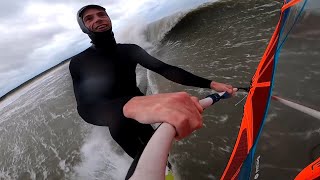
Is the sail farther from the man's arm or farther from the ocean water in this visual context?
the man's arm

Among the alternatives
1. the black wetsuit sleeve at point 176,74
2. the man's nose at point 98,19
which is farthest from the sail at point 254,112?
the man's nose at point 98,19

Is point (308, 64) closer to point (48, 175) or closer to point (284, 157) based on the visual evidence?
point (284, 157)

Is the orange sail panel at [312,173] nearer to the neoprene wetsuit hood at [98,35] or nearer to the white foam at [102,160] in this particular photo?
the neoprene wetsuit hood at [98,35]

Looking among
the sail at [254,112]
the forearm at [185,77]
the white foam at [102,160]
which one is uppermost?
the forearm at [185,77]

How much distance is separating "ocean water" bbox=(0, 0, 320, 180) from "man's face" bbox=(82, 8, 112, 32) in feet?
8.95

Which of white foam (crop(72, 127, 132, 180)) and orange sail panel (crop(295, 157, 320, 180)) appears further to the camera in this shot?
white foam (crop(72, 127, 132, 180))

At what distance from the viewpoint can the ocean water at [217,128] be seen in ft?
13.4

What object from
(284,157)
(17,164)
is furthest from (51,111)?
(284,157)

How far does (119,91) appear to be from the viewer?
288 centimetres

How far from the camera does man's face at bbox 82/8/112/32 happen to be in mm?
A: 2785

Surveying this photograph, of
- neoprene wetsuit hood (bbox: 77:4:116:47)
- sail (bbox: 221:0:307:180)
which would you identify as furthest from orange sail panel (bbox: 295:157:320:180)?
neoprene wetsuit hood (bbox: 77:4:116:47)

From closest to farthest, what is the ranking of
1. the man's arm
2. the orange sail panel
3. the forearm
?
1. the man's arm
2. the orange sail panel
3. the forearm

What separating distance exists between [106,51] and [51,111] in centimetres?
996

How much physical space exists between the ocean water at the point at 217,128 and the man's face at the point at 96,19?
2728 mm
